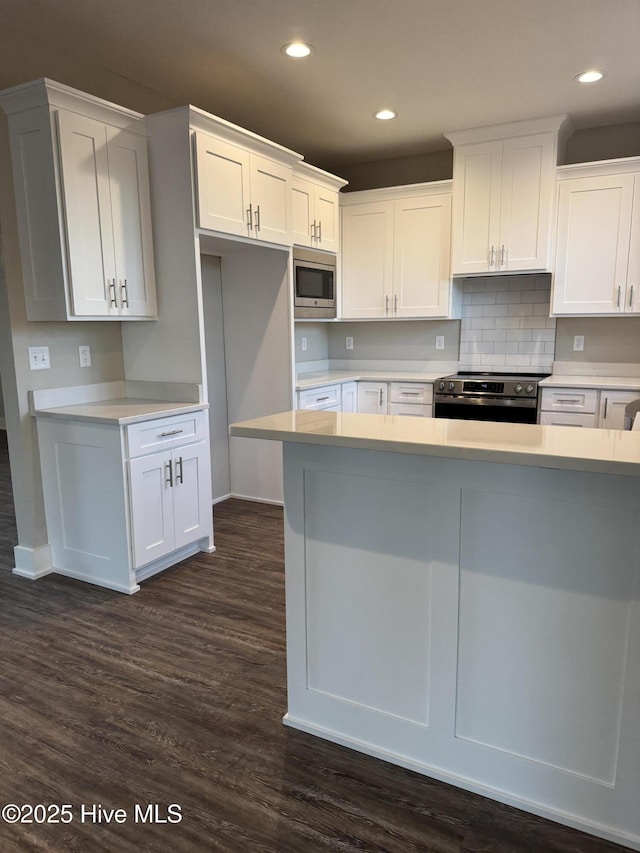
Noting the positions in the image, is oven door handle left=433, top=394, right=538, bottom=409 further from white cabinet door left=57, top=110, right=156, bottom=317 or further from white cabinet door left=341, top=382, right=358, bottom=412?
white cabinet door left=57, top=110, right=156, bottom=317

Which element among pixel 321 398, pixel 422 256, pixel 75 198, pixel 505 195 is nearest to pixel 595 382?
pixel 505 195

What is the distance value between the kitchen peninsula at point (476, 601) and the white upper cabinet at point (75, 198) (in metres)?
1.61

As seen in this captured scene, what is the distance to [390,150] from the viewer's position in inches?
191

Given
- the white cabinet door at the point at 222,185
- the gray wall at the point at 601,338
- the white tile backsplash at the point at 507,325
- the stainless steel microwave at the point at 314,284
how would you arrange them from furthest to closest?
1. the white tile backsplash at the point at 507,325
2. the gray wall at the point at 601,338
3. the stainless steel microwave at the point at 314,284
4. the white cabinet door at the point at 222,185

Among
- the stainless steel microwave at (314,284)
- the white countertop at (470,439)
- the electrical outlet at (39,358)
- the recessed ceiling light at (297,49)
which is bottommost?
the white countertop at (470,439)

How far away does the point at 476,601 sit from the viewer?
1.63 metres

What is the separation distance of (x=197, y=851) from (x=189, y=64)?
354 centimetres

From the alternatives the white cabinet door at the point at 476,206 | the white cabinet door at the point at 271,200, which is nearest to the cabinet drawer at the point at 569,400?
the white cabinet door at the point at 476,206

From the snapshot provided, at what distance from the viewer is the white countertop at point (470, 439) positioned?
134 cm

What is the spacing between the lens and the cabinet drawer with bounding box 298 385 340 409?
13.9 ft

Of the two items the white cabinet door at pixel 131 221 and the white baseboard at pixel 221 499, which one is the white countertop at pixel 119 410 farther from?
the white baseboard at pixel 221 499

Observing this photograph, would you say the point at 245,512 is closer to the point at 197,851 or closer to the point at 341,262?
the point at 341,262

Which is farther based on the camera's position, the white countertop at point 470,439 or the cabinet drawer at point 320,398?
the cabinet drawer at point 320,398

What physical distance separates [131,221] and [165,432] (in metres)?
1.16
